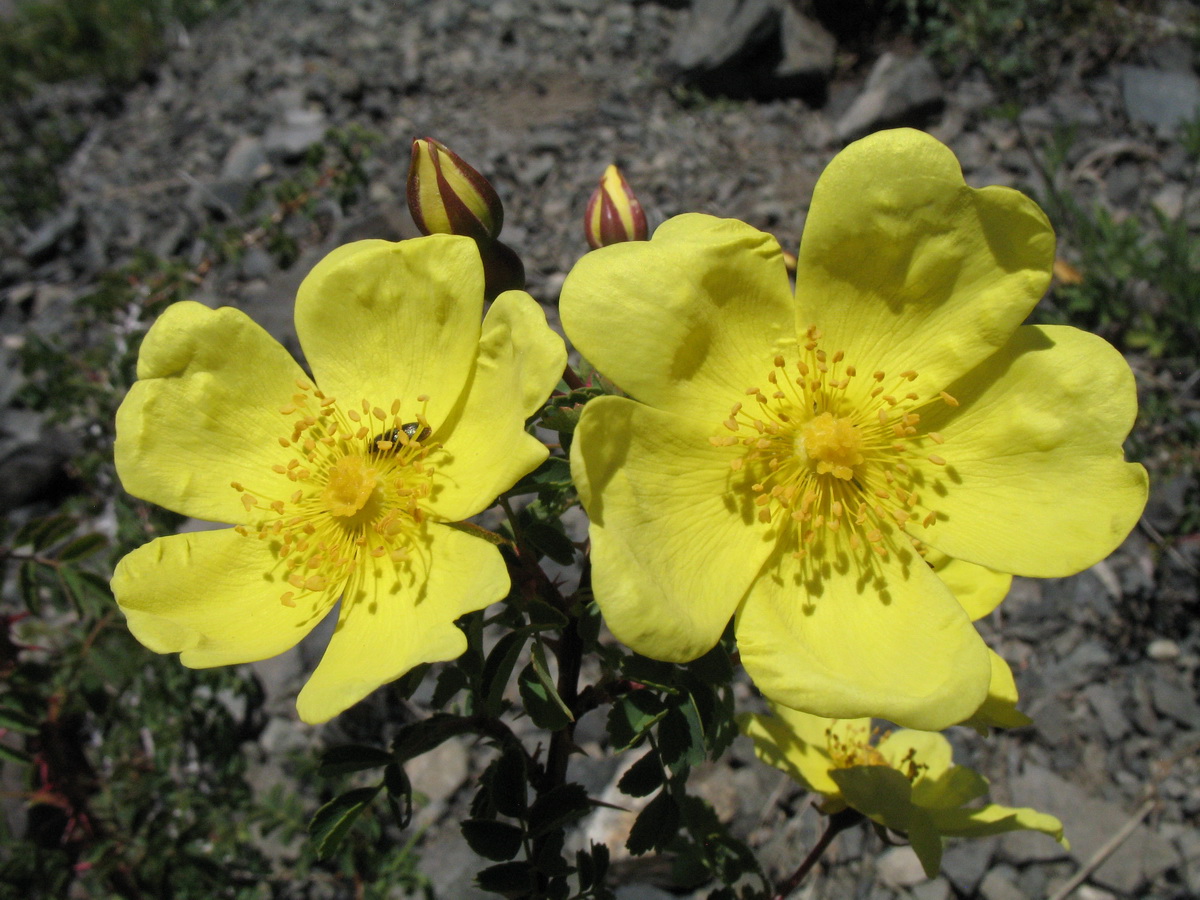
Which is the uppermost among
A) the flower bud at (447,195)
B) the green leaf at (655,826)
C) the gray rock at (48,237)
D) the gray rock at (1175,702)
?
the flower bud at (447,195)

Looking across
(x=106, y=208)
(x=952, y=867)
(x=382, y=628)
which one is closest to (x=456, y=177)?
(x=382, y=628)

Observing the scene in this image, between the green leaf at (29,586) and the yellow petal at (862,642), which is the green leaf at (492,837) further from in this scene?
the green leaf at (29,586)

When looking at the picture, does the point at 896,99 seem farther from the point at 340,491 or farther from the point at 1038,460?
the point at 340,491

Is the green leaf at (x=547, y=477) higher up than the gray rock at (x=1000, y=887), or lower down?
higher up

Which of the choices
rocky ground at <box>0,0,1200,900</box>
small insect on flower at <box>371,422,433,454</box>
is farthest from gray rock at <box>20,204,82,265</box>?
small insect on flower at <box>371,422,433,454</box>

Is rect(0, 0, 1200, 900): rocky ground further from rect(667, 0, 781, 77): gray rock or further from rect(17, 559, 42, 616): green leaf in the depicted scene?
rect(17, 559, 42, 616): green leaf

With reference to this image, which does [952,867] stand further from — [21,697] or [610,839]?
[21,697]

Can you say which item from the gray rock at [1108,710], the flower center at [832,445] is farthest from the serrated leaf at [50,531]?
the gray rock at [1108,710]
